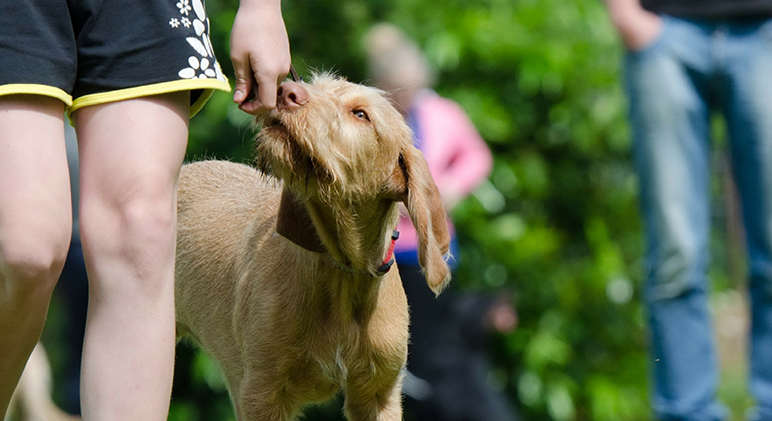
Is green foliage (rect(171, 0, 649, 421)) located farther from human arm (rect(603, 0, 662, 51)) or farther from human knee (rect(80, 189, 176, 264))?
human knee (rect(80, 189, 176, 264))

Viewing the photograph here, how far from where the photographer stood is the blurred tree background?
6.49 meters

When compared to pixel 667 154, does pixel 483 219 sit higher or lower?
lower

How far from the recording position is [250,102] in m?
2.68

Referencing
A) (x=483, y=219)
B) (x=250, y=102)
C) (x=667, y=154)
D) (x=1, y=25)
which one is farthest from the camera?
(x=483, y=219)

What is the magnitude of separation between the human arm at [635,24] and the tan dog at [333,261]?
5.00 feet

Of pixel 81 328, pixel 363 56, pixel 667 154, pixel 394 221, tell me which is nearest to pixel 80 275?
pixel 81 328

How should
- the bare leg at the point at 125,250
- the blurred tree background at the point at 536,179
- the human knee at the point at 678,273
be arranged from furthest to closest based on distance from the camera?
the blurred tree background at the point at 536,179, the human knee at the point at 678,273, the bare leg at the point at 125,250

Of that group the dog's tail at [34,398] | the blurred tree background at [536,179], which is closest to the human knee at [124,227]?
the blurred tree background at [536,179]

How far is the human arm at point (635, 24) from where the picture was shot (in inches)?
166

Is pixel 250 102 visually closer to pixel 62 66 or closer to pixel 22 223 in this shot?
pixel 62 66

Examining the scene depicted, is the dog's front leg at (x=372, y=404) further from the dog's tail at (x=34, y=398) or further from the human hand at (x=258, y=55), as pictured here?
the dog's tail at (x=34, y=398)

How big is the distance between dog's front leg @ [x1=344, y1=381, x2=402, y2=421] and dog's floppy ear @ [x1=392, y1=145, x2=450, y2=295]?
42 centimetres

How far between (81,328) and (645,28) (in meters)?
3.52

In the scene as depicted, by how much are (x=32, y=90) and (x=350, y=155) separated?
3.18 feet
